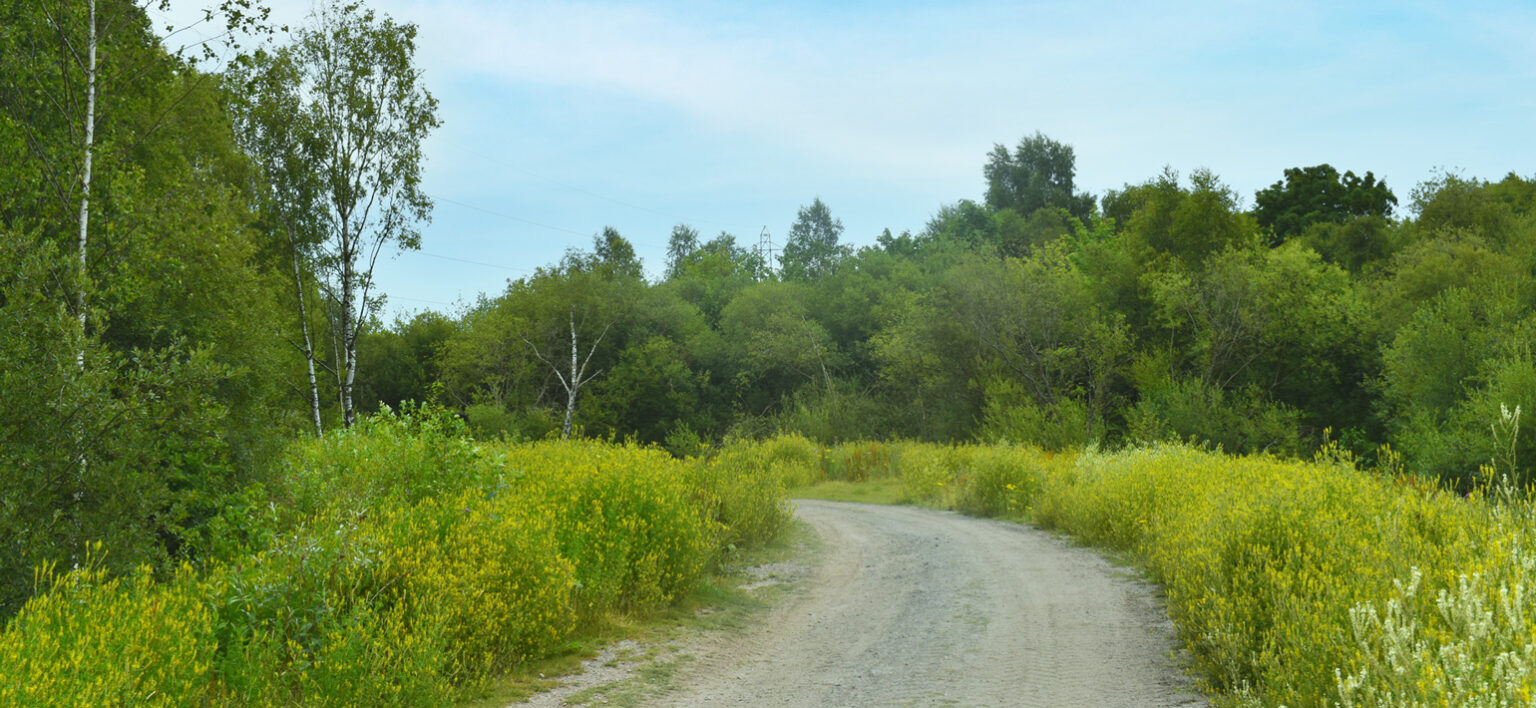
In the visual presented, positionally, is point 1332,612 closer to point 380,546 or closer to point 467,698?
point 467,698

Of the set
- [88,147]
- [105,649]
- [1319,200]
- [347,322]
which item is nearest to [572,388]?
[347,322]

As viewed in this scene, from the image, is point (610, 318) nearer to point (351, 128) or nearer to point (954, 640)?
point (351, 128)

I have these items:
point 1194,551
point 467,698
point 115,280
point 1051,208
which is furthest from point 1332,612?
point 1051,208

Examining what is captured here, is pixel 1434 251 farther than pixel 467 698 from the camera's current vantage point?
Yes

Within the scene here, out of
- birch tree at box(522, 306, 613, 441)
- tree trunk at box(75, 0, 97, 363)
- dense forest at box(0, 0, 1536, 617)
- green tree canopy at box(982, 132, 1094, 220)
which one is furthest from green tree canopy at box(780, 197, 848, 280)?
tree trunk at box(75, 0, 97, 363)

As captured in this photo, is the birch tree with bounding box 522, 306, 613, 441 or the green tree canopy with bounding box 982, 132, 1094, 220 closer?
the birch tree with bounding box 522, 306, 613, 441

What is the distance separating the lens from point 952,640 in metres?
7.70

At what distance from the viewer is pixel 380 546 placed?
616 cm

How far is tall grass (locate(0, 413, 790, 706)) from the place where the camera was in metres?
4.35

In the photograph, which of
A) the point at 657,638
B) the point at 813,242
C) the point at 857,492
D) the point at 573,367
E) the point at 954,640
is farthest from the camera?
the point at 813,242

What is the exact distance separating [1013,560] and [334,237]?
18.2 meters

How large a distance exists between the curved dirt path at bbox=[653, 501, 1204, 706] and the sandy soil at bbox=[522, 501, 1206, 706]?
0.01m

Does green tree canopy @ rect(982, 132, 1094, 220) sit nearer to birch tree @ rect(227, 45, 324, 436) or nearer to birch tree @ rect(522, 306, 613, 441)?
birch tree @ rect(522, 306, 613, 441)

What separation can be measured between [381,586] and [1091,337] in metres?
29.7
